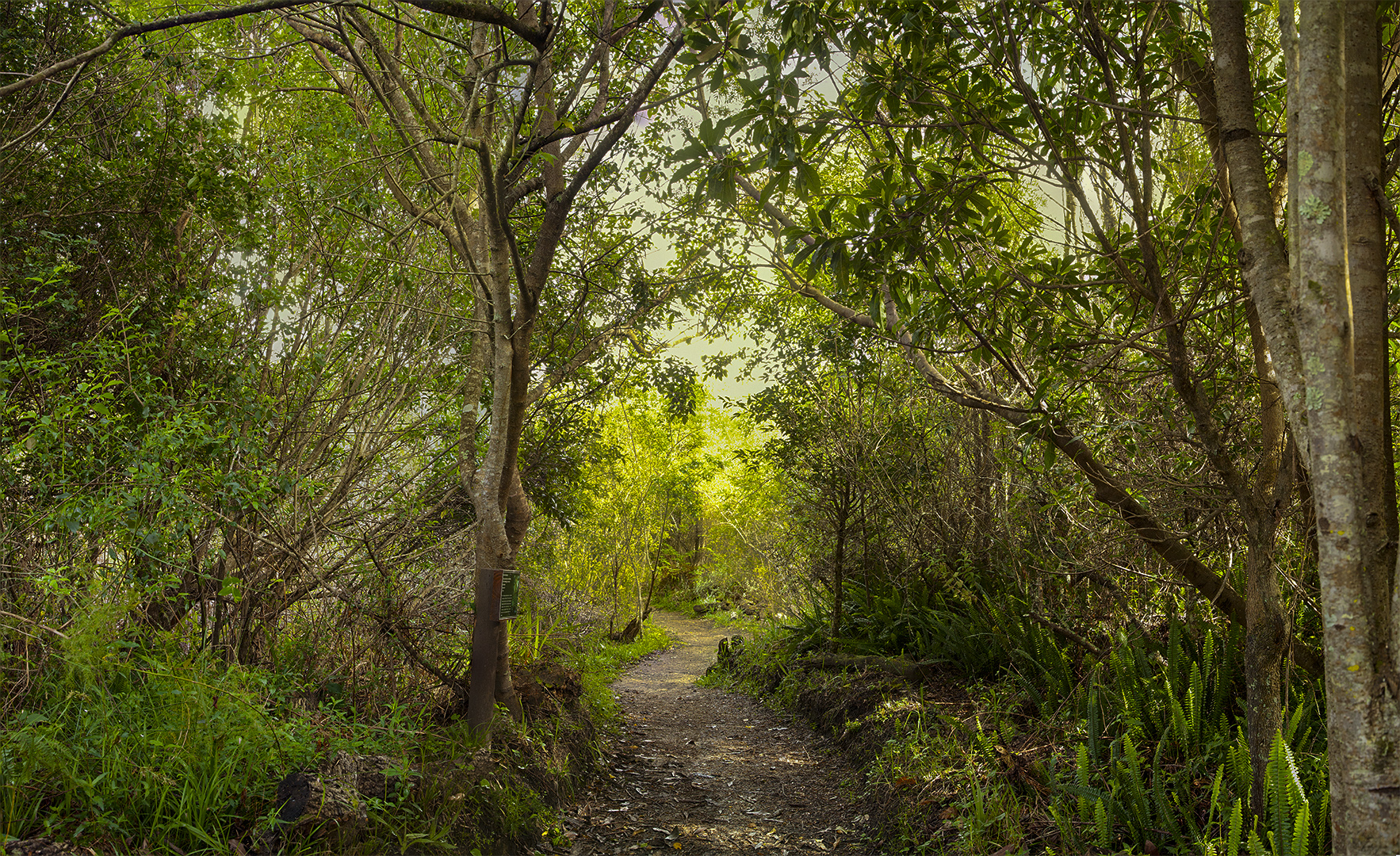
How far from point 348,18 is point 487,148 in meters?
0.96

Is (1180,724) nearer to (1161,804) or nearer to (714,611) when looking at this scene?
(1161,804)

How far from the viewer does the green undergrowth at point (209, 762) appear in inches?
109

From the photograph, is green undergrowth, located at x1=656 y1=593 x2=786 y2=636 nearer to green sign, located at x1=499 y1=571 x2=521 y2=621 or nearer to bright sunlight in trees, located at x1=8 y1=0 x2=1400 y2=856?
bright sunlight in trees, located at x1=8 y1=0 x2=1400 y2=856

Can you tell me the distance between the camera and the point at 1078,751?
3842 mm

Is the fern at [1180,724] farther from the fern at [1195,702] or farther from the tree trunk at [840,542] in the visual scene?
the tree trunk at [840,542]

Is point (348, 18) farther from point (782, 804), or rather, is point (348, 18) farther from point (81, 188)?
point (782, 804)

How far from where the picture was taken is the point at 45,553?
3.93 metres

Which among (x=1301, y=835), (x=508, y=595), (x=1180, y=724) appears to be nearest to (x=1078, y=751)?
(x=1180, y=724)

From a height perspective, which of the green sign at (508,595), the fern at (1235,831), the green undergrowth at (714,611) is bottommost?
the green undergrowth at (714,611)

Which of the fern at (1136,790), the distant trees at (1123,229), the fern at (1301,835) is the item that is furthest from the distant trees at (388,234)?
the fern at (1301,835)

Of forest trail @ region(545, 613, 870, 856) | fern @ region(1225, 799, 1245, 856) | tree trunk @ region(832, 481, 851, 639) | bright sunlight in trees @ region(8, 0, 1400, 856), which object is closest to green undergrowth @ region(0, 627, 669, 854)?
bright sunlight in trees @ region(8, 0, 1400, 856)

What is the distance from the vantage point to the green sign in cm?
471

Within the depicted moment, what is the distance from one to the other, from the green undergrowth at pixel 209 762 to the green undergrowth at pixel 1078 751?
2344 mm

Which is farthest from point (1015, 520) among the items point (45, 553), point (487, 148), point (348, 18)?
point (45, 553)
